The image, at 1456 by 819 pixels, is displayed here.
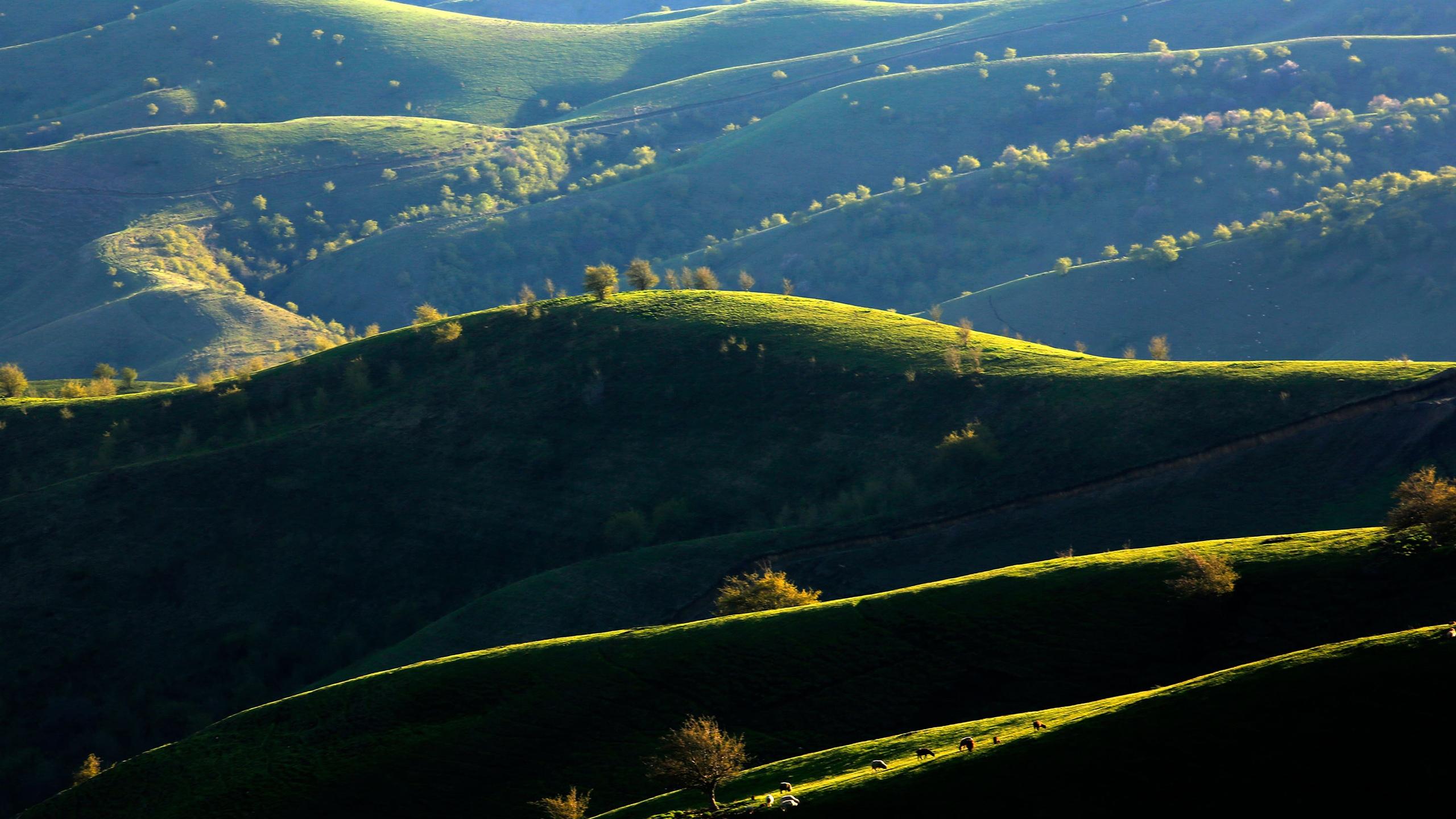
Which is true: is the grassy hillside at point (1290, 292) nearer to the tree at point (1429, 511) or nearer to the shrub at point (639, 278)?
the shrub at point (639, 278)

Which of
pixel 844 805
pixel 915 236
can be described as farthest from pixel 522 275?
pixel 844 805

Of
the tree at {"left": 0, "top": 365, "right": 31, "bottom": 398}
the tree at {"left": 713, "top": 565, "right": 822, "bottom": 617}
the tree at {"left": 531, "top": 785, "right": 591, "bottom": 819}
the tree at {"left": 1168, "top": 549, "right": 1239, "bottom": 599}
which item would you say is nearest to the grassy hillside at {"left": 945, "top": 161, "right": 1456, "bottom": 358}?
the tree at {"left": 713, "top": 565, "right": 822, "bottom": 617}

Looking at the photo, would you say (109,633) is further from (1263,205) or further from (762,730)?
(1263,205)

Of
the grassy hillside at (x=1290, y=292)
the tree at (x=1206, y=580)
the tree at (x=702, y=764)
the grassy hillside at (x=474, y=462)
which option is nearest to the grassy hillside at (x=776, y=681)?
the tree at (x=1206, y=580)

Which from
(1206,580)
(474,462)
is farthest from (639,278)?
(1206,580)

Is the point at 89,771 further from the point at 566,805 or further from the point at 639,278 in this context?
the point at 639,278

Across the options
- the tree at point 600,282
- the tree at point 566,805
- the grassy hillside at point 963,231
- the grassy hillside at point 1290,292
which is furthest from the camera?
the grassy hillside at point 963,231
